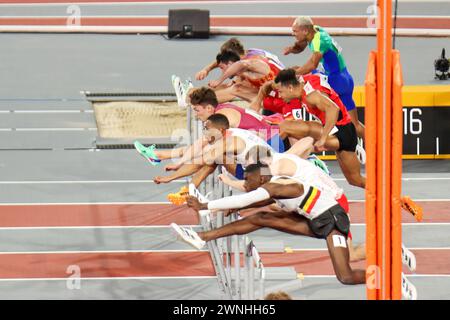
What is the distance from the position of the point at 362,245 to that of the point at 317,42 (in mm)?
2783

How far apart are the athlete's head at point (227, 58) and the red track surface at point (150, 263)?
2132 mm

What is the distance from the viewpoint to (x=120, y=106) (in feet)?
59.4

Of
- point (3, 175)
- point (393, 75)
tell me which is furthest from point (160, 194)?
point (393, 75)

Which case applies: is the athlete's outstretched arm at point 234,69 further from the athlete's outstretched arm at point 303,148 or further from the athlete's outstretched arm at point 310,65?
the athlete's outstretched arm at point 303,148

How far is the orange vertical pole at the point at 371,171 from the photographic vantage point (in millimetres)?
6961

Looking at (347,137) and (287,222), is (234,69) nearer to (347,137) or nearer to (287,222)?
(347,137)

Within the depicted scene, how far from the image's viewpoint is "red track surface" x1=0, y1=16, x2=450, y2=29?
24.1 metres

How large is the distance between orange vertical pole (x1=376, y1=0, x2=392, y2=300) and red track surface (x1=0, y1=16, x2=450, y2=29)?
56.0 ft

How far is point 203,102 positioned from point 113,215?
330 centimetres

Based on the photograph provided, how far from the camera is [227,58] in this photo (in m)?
13.0

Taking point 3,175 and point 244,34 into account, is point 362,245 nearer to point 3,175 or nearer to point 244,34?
point 3,175

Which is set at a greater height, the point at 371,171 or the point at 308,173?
the point at 371,171

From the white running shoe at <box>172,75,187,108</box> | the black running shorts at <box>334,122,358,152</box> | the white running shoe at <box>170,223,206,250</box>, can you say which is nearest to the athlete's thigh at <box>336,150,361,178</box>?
the black running shorts at <box>334,122,358,152</box>

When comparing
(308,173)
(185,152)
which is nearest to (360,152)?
(185,152)
